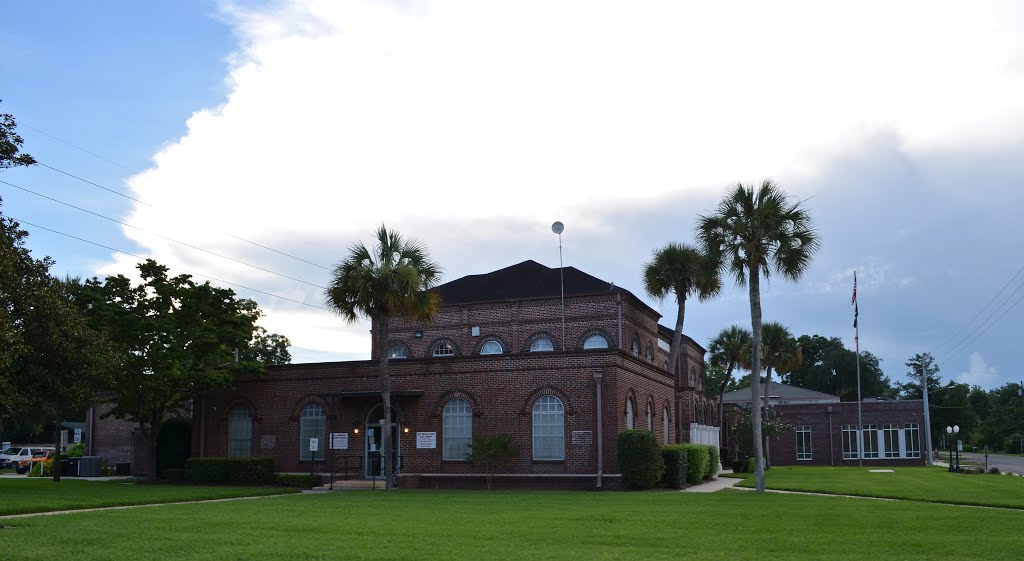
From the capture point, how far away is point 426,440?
32125 mm

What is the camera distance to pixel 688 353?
58594mm

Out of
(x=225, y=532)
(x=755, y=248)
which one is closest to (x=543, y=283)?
(x=755, y=248)

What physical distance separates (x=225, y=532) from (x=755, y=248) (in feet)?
64.1

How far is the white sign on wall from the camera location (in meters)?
32.0

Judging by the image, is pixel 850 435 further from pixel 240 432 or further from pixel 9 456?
pixel 9 456

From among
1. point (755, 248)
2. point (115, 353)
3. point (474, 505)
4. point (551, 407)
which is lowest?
point (474, 505)

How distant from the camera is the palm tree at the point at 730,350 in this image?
54331 millimetres

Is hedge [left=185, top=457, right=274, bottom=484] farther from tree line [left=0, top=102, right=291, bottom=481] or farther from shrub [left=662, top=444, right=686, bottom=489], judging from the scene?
shrub [left=662, top=444, right=686, bottom=489]

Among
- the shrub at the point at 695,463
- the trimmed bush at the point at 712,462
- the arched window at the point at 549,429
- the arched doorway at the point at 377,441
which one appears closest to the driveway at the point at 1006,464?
the trimmed bush at the point at 712,462

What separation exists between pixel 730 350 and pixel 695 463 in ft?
74.4

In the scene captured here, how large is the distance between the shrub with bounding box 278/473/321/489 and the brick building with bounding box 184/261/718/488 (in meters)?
0.99

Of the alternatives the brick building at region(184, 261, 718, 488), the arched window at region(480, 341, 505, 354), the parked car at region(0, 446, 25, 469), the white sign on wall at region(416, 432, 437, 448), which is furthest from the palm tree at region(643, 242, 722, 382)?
the parked car at region(0, 446, 25, 469)

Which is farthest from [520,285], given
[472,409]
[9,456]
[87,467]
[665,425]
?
[9,456]

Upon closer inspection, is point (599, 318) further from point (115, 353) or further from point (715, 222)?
point (115, 353)
